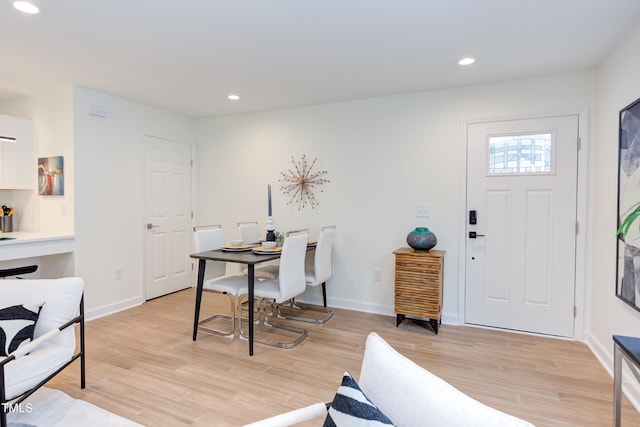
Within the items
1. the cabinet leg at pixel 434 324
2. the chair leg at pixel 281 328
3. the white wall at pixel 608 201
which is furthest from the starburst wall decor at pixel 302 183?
the white wall at pixel 608 201

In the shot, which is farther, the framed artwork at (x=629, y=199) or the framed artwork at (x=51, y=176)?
the framed artwork at (x=51, y=176)

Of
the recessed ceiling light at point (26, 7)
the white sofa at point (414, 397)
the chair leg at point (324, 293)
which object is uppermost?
the recessed ceiling light at point (26, 7)

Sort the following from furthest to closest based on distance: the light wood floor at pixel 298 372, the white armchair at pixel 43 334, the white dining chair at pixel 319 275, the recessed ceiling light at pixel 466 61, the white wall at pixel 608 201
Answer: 1. the white dining chair at pixel 319 275
2. the recessed ceiling light at pixel 466 61
3. the white wall at pixel 608 201
4. the light wood floor at pixel 298 372
5. the white armchair at pixel 43 334

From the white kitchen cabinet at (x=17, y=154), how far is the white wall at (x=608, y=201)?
5356 mm

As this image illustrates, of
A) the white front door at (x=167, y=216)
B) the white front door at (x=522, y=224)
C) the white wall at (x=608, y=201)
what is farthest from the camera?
the white front door at (x=167, y=216)

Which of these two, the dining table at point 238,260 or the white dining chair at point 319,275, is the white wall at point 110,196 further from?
the white dining chair at point 319,275


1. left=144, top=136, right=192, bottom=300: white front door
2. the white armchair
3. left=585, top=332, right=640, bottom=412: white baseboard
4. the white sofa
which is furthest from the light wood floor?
the white sofa

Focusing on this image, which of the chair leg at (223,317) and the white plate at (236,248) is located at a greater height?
the white plate at (236,248)

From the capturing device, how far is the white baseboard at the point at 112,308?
145 inches

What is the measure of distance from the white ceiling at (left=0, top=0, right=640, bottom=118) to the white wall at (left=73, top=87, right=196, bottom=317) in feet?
1.29

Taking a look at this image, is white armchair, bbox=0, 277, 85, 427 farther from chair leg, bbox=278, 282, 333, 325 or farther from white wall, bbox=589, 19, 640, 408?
white wall, bbox=589, 19, 640, 408

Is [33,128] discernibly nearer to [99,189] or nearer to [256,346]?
[99,189]

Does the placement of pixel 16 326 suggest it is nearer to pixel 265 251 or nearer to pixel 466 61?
pixel 265 251

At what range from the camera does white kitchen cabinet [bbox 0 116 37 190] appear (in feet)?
11.9
